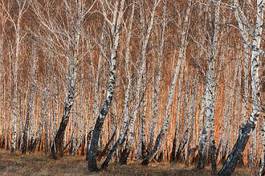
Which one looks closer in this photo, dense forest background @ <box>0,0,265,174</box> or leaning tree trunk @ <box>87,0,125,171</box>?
leaning tree trunk @ <box>87,0,125,171</box>

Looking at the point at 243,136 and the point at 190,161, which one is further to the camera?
the point at 190,161

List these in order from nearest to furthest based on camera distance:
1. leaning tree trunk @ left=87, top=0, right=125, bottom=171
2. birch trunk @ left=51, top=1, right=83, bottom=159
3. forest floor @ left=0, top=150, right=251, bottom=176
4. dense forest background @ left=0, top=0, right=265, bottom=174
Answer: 1. leaning tree trunk @ left=87, top=0, right=125, bottom=171
2. forest floor @ left=0, top=150, right=251, bottom=176
3. dense forest background @ left=0, top=0, right=265, bottom=174
4. birch trunk @ left=51, top=1, right=83, bottom=159

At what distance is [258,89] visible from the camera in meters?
10.3

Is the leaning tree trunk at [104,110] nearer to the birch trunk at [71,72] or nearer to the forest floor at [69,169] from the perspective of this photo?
the forest floor at [69,169]

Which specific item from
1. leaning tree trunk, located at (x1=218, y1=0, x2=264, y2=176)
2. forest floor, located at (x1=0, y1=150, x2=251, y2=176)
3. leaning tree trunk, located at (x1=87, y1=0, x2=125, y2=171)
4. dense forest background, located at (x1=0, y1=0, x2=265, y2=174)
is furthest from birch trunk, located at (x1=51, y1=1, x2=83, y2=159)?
leaning tree trunk, located at (x1=218, y1=0, x2=264, y2=176)

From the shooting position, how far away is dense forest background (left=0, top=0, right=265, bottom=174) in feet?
49.2

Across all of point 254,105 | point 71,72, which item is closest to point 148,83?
point 71,72

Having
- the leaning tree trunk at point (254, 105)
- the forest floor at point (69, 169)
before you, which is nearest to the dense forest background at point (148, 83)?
the leaning tree trunk at point (254, 105)

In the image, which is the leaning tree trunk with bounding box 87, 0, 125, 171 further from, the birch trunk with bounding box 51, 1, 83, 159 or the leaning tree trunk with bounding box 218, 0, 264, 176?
the leaning tree trunk with bounding box 218, 0, 264, 176

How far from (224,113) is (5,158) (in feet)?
34.9

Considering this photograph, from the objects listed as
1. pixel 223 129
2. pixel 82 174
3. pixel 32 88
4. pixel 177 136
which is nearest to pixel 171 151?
pixel 177 136

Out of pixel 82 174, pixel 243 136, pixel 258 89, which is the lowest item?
pixel 82 174

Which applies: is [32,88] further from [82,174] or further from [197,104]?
[82,174]

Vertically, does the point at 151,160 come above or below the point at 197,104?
below
